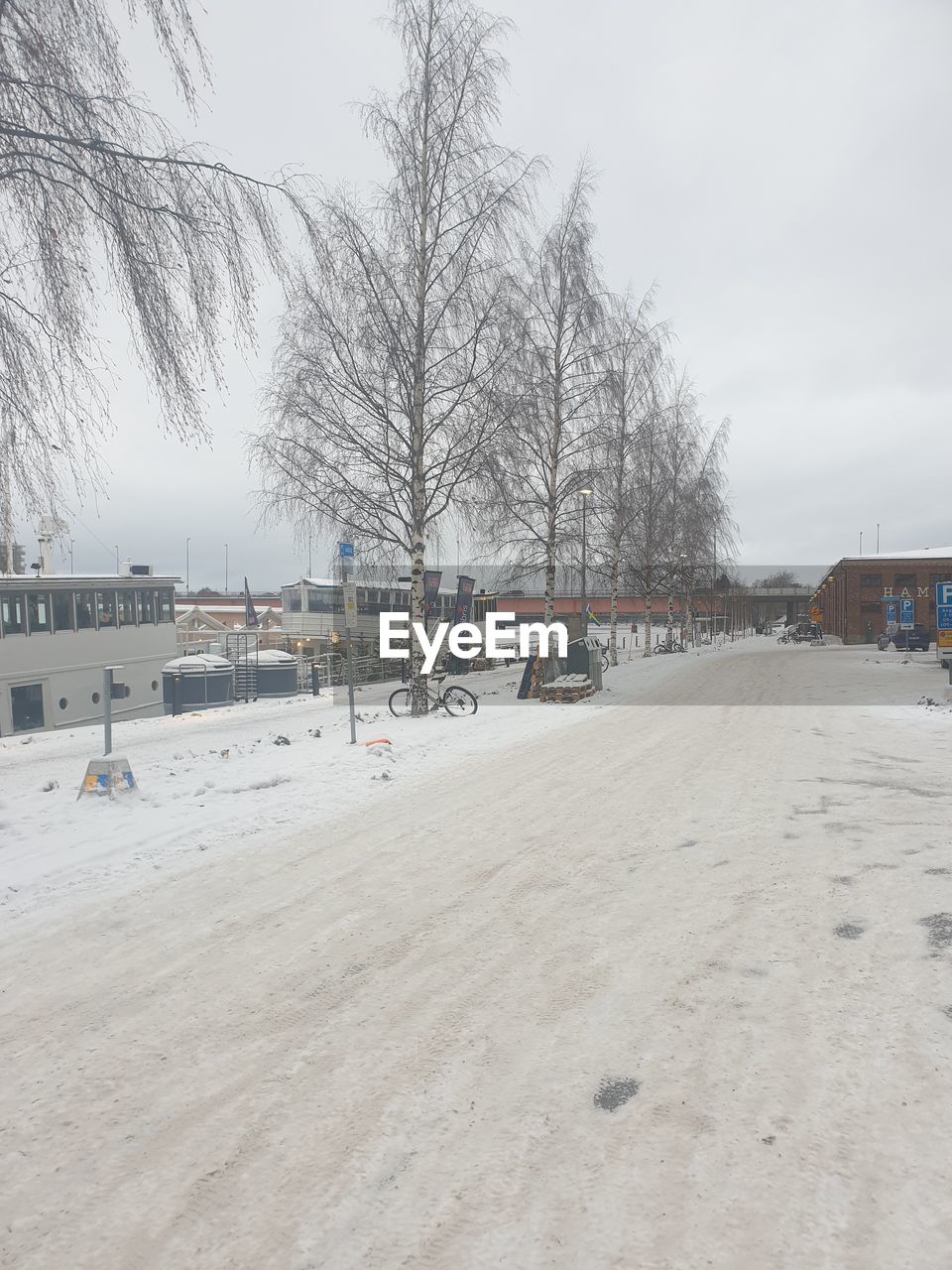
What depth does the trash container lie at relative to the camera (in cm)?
1764

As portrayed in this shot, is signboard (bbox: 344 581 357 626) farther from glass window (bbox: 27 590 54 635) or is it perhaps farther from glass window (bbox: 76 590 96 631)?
glass window (bbox: 76 590 96 631)

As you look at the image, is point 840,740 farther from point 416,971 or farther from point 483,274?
point 483,274

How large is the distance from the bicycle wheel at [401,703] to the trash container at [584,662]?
4.04 m

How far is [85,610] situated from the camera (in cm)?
2670

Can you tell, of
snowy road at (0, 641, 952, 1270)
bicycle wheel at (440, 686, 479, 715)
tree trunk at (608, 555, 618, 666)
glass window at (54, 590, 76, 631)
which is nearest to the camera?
snowy road at (0, 641, 952, 1270)

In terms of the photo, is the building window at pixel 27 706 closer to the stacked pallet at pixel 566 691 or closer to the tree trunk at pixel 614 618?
the stacked pallet at pixel 566 691

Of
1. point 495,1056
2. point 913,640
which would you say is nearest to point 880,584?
point 913,640

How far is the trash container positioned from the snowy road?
38.1ft

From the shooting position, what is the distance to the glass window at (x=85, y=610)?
26.3m

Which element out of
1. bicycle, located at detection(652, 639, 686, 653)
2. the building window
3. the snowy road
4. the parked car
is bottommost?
the building window

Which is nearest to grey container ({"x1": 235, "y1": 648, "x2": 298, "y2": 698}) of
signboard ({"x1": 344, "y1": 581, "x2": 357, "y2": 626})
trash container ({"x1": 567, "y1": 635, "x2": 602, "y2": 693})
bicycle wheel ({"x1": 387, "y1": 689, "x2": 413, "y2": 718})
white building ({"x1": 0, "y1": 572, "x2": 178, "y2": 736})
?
white building ({"x1": 0, "y1": 572, "x2": 178, "y2": 736})

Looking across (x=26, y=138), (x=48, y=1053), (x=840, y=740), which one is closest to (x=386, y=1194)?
(x=48, y=1053)

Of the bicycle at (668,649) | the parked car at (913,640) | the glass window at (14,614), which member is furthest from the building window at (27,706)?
the parked car at (913,640)

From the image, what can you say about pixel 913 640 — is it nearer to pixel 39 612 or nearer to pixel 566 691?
pixel 566 691
